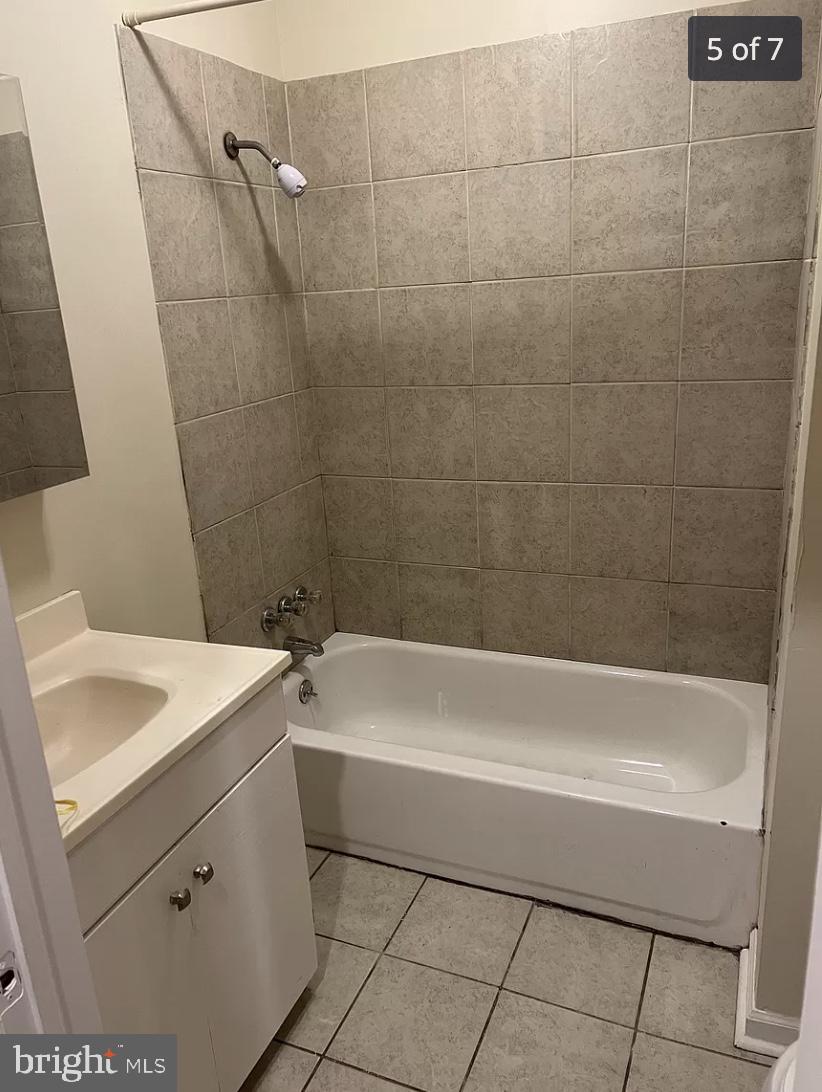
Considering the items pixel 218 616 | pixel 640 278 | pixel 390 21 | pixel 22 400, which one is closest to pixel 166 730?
pixel 22 400

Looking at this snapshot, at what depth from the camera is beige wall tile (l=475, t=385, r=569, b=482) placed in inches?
89.5

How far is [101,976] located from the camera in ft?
3.67

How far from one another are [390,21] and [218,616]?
1650 mm

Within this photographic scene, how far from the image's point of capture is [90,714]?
152 centimetres

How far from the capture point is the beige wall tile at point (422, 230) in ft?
7.24

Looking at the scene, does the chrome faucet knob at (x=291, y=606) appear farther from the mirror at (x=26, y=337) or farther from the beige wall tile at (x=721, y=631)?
the beige wall tile at (x=721, y=631)

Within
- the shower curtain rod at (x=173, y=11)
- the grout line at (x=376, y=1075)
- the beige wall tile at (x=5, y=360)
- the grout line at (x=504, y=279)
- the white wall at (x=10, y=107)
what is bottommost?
the grout line at (x=376, y=1075)

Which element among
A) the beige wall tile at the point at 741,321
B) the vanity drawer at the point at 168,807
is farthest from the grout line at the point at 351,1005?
the beige wall tile at the point at 741,321

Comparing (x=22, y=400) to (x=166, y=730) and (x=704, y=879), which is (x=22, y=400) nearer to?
(x=166, y=730)

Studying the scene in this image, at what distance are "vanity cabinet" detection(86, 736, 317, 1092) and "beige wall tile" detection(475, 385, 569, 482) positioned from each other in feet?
3.84

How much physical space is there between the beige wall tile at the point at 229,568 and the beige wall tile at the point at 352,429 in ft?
1.41

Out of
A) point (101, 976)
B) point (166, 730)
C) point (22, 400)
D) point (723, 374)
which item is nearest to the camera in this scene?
point (101, 976)

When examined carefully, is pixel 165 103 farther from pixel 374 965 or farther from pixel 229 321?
pixel 374 965

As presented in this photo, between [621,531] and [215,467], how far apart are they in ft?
3.76
